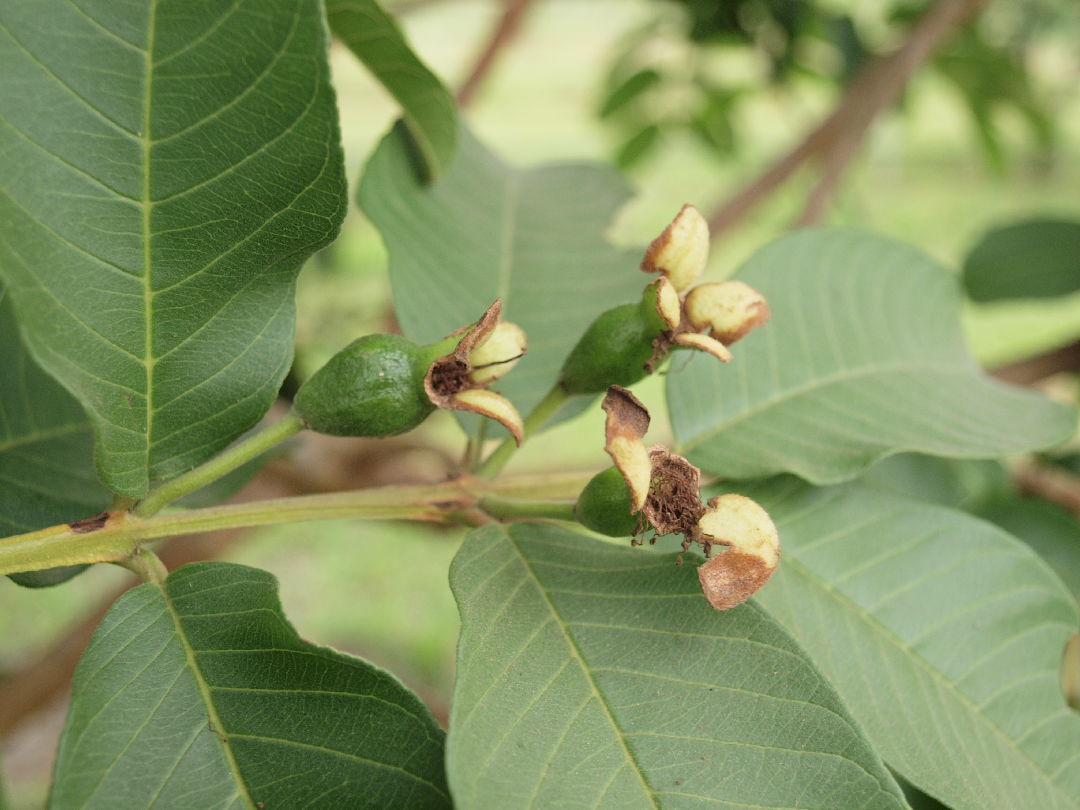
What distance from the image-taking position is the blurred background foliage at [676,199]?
2.12m

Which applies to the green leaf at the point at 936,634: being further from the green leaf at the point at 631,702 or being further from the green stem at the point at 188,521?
the green stem at the point at 188,521

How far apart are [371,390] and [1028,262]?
138 centimetres

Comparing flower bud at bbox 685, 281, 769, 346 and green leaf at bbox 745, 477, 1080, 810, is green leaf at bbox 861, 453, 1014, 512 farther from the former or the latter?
flower bud at bbox 685, 281, 769, 346

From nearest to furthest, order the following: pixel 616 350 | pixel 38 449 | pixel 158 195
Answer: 1. pixel 158 195
2. pixel 616 350
3. pixel 38 449

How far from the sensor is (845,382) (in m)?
0.95

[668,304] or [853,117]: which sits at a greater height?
[853,117]

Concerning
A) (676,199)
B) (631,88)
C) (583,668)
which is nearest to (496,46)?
(631,88)

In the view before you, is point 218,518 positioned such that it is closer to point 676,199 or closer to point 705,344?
point 705,344

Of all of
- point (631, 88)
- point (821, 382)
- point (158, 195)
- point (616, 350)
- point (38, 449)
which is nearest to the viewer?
point (158, 195)

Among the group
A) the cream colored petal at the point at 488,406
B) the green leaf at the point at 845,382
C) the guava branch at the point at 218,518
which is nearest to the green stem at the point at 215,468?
the guava branch at the point at 218,518

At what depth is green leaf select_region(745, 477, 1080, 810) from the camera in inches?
29.1

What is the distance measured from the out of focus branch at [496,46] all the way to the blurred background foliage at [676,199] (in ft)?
0.05

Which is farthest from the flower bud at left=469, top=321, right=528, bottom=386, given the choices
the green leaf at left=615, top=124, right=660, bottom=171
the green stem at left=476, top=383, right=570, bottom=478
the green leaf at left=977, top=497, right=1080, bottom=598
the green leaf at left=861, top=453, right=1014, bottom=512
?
the green leaf at left=615, top=124, right=660, bottom=171

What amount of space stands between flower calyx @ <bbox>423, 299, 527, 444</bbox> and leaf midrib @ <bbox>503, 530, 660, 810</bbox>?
0.09 m
